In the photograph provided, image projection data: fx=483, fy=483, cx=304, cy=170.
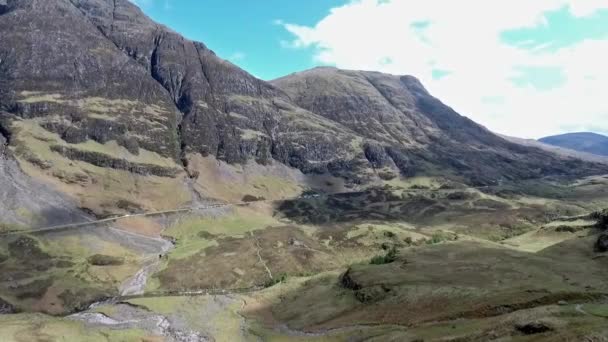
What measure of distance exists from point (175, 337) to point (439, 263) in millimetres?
75537

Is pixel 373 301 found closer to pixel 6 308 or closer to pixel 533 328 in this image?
pixel 533 328

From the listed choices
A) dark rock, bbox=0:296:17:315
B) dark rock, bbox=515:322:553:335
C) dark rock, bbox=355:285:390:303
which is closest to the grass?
dark rock, bbox=0:296:17:315

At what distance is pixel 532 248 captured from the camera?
568 feet

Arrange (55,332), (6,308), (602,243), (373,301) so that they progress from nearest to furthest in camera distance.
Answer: (373,301)
(55,332)
(602,243)
(6,308)

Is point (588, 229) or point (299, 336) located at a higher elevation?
point (588, 229)

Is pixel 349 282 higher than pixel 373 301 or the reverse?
the reverse

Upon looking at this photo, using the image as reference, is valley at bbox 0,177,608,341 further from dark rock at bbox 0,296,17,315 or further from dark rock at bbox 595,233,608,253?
dark rock at bbox 595,233,608,253

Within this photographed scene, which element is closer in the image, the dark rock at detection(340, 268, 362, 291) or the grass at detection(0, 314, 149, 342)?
the grass at detection(0, 314, 149, 342)

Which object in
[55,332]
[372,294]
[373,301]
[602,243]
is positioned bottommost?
[55,332]

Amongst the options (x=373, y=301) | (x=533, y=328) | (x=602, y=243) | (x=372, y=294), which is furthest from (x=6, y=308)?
(x=602, y=243)

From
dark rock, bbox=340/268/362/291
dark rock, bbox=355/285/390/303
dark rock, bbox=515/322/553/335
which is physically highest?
dark rock, bbox=515/322/553/335

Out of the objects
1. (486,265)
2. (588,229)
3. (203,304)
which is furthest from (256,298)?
(588,229)

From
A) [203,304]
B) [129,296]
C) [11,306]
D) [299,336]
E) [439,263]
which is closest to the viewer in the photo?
[299,336]

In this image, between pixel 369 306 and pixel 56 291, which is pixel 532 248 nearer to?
pixel 369 306
